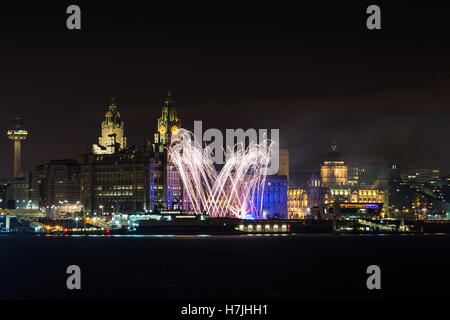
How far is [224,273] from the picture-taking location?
308ft

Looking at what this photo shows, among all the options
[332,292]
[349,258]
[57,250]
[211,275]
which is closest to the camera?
[332,292]

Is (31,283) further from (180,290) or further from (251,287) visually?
(251,287)

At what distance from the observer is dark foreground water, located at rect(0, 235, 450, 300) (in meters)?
74.9

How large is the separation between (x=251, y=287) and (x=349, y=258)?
40394 millimetres

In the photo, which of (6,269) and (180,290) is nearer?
(180,290)

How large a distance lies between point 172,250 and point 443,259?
4292 centimetres

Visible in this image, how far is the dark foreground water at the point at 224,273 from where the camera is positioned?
7494 centimetres

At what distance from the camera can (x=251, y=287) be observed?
79875 mm
